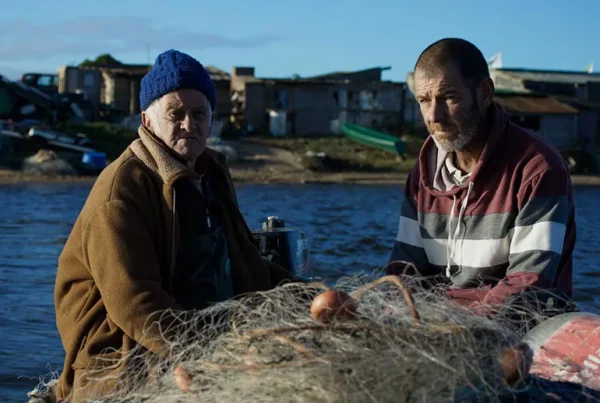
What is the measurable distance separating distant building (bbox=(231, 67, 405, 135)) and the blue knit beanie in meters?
40.0

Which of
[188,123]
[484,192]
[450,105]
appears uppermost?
[450,105]

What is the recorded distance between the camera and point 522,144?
13.7ft

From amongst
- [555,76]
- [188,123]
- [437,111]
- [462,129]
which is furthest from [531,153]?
[555,76]

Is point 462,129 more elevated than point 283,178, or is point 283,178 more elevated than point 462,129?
point 462,129

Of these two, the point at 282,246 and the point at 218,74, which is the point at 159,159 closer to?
the point at 282,246

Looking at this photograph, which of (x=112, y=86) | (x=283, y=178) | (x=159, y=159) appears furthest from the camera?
(x=112, y=86)

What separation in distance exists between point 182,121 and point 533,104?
1698 inches

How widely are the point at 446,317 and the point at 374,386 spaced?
1.23 feet

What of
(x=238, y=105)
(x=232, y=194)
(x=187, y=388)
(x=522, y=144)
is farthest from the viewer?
(x=238, y=105)

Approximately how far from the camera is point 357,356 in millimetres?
2670

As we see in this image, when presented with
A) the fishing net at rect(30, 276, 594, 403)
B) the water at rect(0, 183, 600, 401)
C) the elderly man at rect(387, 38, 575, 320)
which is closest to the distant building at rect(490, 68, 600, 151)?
the water at rect(0, 183, 600, 401)

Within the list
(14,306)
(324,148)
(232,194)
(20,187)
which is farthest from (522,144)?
(324,148)

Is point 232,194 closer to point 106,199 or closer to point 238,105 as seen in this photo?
point 106,199

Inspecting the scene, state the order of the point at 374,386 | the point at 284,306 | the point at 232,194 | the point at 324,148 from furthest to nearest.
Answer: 1. the point at 324,148
2. the point at 232,194
3. the point at 284,306
4. the point at 374,386
